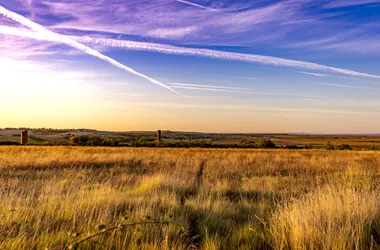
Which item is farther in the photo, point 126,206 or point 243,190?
point 243,190

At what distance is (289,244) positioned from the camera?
499 cm

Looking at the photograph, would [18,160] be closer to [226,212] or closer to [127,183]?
[127,183]

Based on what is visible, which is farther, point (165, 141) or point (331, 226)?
point (165, 141)

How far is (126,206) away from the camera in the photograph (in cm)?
707

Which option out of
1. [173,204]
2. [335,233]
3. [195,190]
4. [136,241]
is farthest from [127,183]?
[335,233]

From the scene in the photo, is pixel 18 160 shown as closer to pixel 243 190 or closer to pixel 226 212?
pixel 243 190

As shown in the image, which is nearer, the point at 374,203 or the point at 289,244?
the point at 289,244

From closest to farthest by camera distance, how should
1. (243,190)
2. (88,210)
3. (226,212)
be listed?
(88,210), (226,212), (243,190)

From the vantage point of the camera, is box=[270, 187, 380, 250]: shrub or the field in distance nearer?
box=[270, 187, 380, 250]: shrub

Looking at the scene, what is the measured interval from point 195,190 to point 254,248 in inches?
194

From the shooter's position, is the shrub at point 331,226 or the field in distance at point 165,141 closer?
the shrub at point 331,226

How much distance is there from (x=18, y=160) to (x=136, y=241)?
561 inches

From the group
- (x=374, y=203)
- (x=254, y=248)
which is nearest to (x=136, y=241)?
(x=254, y=248)

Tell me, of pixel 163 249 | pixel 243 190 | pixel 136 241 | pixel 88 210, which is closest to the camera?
pixel 163 249
